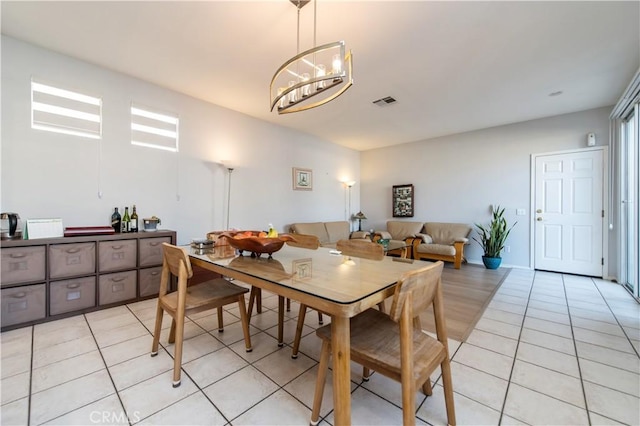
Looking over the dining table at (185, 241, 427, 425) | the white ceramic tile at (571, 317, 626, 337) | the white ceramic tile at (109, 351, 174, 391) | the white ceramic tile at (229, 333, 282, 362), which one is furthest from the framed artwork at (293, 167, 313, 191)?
the white ceramic tile at (571, 317, 626, 337)

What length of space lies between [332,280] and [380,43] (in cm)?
239

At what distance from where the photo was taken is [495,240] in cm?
479

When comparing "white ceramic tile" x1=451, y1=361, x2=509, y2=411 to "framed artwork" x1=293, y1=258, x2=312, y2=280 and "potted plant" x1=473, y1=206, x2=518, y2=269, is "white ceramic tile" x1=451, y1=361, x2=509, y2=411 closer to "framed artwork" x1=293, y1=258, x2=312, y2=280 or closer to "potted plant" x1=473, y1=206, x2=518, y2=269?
"framed artwork" x1=293, y1=258, x2=312, y2=280

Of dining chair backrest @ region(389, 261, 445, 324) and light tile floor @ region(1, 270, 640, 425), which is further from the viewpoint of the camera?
light tile floor @ region(1, 270, 640, 425)

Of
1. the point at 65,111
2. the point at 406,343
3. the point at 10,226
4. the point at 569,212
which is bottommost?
the point at 406,343

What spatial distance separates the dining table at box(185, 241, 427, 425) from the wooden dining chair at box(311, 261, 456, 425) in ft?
0.45

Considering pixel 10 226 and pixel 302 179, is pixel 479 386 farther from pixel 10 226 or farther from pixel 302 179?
pixel 302 179

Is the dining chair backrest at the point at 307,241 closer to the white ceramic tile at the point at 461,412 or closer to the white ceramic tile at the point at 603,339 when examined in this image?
the white ceramic tile at the point at 461,412

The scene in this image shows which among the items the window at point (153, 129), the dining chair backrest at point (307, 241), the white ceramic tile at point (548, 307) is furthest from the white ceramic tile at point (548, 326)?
the window at point (153, 129)

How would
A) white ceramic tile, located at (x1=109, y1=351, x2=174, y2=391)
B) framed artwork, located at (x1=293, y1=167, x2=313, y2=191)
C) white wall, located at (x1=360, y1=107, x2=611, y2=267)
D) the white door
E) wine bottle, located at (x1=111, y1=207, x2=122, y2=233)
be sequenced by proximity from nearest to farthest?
1. white ceramic tile, located at (x1=109, y1=351, x2=174, y2=391)
2. wine bottle, located at (x1=111, y1=207, x2=122, y2=233)
3. the white door
4. white wall, located at (x1=360, y1=107, x2=611, y2=267)
5. framed artwork, located at (x1=293, y1=167, x2=313, y2=191)

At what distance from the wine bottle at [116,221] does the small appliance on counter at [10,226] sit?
72 cm

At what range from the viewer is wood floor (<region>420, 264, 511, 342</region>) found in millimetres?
2502

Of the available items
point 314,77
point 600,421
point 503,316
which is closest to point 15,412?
point 314,77

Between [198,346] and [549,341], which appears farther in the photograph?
[549,341]
